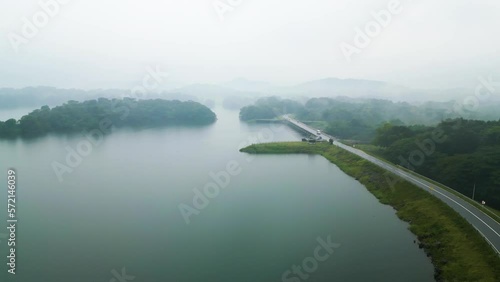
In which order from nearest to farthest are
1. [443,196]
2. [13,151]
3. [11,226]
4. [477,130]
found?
[11,226] → [443,196] → [477,130] → [13,151]

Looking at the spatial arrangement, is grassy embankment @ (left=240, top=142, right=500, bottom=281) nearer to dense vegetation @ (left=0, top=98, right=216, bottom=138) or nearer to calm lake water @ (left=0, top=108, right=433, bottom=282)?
calm lake water @ (left=0, top=108, right=433, bottom=282)

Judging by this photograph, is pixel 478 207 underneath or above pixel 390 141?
underneath

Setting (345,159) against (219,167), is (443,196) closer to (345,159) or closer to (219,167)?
(345,159)

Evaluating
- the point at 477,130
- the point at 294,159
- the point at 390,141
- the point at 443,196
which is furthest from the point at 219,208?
the point at 477,130
